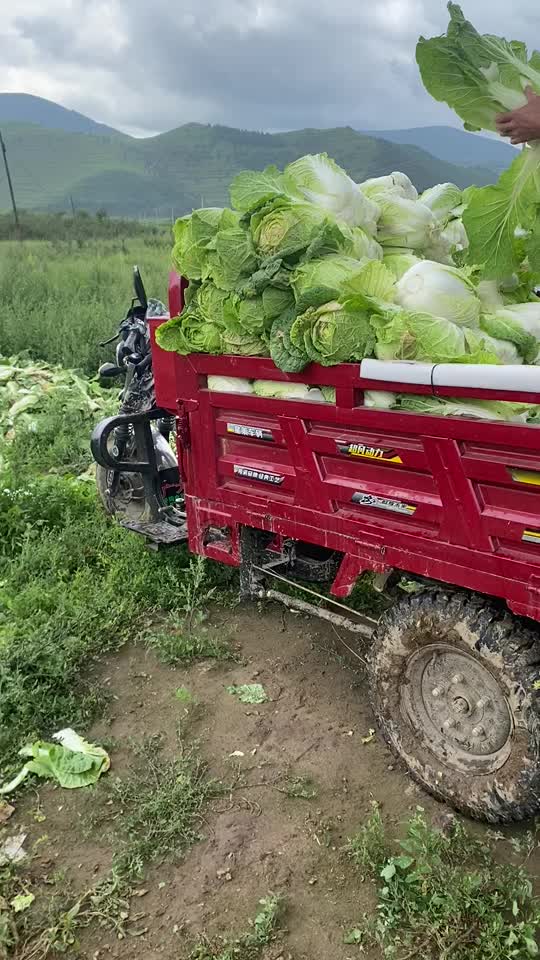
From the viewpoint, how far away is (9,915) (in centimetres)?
264

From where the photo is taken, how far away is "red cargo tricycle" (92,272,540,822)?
258 cm

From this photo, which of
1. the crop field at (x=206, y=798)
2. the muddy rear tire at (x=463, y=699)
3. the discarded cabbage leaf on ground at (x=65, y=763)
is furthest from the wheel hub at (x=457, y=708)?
the discarded cabbage leaf on ground at (x=65, y=763)

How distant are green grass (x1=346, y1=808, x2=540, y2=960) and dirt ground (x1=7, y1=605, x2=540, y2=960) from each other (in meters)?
0.10

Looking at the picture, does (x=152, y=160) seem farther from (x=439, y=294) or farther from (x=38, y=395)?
(x=439, y=294)

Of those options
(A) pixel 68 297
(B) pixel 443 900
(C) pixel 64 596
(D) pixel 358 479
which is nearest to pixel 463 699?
(B) pixel 443 900

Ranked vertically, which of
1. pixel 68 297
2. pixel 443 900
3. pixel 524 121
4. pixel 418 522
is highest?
pixel 524 121

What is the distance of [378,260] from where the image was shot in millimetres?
3215

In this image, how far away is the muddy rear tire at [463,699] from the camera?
8.84 ft

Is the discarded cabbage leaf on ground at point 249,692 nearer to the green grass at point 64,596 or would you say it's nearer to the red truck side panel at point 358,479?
the green grass at point 64,596

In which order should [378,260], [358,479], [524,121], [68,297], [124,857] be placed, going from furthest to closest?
[68,297] < [378,260] < [358,479] < [124,857] < [524,121]

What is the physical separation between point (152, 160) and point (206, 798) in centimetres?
11386

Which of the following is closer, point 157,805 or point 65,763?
point 157,805

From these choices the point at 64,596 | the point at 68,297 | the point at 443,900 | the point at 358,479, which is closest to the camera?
the point at 443,900

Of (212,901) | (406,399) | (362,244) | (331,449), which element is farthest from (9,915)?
(362,244)
